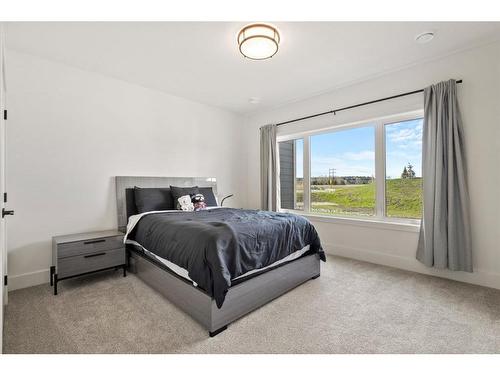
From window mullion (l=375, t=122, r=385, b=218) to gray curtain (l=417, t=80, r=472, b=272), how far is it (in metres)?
0.57

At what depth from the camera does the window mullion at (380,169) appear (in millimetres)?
3320

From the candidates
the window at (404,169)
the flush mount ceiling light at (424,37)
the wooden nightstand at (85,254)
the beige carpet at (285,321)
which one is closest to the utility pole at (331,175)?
the window at (404,169)

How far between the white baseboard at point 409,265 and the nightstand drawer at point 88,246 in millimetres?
2903

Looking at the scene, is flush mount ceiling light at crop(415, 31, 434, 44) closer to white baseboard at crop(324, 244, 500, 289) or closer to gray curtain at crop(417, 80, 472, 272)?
gray curtain at crop(417, 80, 472, 272)

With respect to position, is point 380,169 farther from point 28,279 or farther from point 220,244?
point 28,279

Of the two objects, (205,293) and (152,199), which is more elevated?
(152,199)

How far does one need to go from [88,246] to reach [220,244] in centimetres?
166

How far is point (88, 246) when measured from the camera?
256 centimetres

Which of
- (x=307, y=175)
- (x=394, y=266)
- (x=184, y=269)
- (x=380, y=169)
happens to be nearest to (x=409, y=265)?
(x=394, y=266)

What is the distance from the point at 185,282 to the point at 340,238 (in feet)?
8.18

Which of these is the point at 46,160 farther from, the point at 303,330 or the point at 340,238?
the point at 340,238

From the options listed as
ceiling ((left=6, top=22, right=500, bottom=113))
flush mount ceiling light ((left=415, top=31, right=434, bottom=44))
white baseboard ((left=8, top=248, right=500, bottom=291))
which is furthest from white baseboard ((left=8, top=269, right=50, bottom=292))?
flush mount ceiling light ((left=415, top=31, right=434, bottom=44))

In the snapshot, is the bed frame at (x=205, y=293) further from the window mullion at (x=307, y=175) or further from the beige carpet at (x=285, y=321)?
the window mullion at (x=307, y=175)
